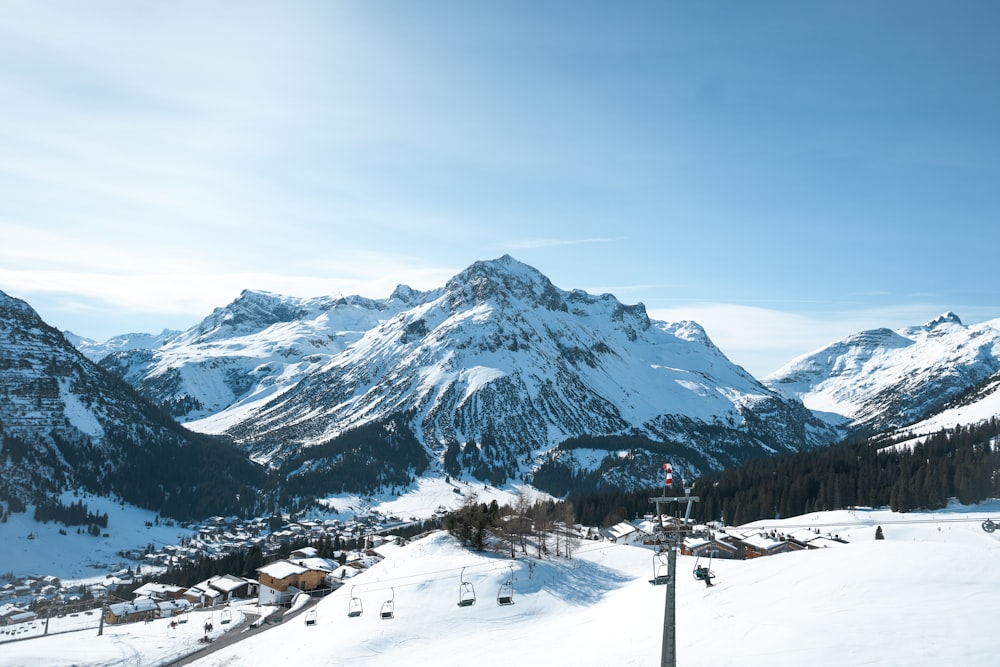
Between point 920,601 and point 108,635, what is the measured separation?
87848mm

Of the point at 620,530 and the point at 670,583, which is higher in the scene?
the point at 670,583

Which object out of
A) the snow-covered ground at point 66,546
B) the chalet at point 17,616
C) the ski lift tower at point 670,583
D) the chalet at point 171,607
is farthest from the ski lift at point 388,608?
the snow-covered ground at point 66,546

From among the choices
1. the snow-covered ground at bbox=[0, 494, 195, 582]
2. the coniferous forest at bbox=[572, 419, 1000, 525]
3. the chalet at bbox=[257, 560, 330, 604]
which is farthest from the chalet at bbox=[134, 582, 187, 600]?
the coniferous forest at bbox=[572, 419, 1000, 525]

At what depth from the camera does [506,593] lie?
73.4 meters

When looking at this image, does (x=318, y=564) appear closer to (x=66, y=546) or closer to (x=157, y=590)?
(x=157, y=590)

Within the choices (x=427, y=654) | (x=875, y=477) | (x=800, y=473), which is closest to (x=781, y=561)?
(x=427, y=654)

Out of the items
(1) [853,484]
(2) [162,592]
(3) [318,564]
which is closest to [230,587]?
→ (2) [162,592]

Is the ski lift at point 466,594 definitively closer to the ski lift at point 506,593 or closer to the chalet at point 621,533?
the ski lift at point 506,593

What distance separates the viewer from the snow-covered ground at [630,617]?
35.7 m

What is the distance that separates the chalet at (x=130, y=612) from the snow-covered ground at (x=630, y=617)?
17947 millimetres

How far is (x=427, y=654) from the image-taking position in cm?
5753

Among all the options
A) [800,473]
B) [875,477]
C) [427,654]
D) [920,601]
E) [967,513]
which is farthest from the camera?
[800,473]

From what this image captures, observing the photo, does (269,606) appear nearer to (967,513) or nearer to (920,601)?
(920,601)

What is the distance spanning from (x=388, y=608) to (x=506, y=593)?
13.5 metres
